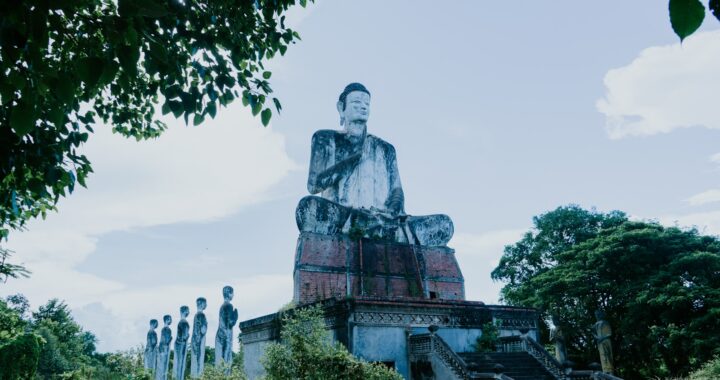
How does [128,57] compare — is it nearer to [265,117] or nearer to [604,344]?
[265,117]

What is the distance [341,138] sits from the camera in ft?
53.1

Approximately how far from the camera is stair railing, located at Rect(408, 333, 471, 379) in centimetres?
986

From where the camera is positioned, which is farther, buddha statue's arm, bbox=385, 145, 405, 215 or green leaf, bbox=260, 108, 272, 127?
buddha statue's arm, bbox=385, 145, 405, 215

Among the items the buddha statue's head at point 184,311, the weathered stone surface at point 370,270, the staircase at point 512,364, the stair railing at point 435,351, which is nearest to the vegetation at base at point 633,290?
the weathered stone surface at point 370,270

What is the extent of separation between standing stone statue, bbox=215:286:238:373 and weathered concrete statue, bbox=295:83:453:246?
2.86 meters

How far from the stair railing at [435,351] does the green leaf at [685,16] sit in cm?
901

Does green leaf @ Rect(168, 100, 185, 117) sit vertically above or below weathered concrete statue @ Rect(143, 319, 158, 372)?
above

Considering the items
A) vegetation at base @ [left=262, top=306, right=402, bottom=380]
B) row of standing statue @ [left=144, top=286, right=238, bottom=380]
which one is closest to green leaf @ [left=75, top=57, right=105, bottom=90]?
vegetation at base @ [left=262, top=306, right=402, bottom=380]

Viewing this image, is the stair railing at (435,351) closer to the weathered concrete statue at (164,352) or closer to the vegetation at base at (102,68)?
the vegetation at base at (102,68)

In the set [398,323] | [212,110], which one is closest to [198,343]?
[398,323]

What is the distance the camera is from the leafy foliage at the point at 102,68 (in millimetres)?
2590

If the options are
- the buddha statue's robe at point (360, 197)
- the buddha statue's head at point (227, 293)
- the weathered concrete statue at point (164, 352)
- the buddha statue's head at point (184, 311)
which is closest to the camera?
the buddha statue's head at point (227, 293)

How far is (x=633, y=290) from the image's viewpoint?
20.5 metres

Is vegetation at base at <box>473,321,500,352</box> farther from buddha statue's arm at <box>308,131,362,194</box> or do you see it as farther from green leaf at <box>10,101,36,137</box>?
green leaf at <box>10,101,36,137</box>
